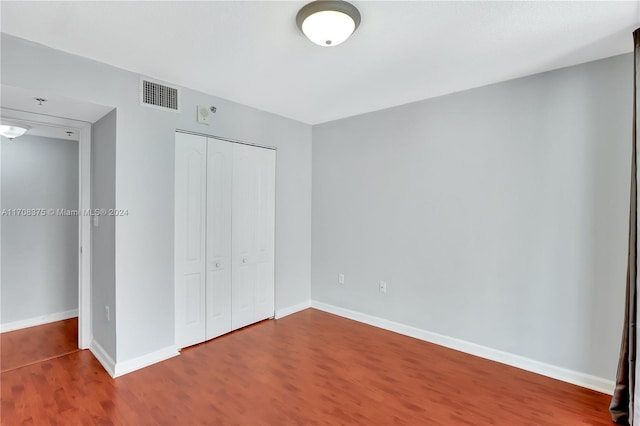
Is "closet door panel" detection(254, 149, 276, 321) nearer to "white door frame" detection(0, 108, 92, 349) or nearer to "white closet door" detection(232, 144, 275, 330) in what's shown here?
"white closet door" detection(232, 144, 275, 330)

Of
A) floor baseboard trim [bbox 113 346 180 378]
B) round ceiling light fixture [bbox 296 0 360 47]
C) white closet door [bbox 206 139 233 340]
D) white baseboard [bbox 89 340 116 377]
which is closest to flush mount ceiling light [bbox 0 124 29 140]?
white closet door [bbox 206 139 233 340]

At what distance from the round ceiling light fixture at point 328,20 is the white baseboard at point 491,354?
116 inches

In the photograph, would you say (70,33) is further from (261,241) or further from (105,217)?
(261,241)

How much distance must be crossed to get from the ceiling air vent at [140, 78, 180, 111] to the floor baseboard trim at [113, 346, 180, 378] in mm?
2247

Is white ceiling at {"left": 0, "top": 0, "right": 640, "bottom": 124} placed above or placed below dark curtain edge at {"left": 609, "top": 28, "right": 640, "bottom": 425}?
above

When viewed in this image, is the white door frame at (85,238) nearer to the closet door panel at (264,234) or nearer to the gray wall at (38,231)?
the gray wall at (38,231)

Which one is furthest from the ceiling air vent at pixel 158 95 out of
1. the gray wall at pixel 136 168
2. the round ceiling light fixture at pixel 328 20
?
the round ceiling light fixture at pixel 328 20

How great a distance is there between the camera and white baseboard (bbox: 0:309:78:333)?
11.2ft

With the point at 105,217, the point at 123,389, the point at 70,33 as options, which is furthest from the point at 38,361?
the point at 70,33

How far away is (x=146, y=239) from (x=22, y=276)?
2041 mm

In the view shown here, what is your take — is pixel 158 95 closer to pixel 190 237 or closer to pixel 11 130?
pixel 190 237

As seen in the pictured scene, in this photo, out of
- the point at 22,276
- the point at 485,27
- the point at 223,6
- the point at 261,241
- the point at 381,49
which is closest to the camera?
the point at 223,6

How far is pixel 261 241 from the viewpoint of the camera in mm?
3850

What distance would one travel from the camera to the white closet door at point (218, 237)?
3.29 m
